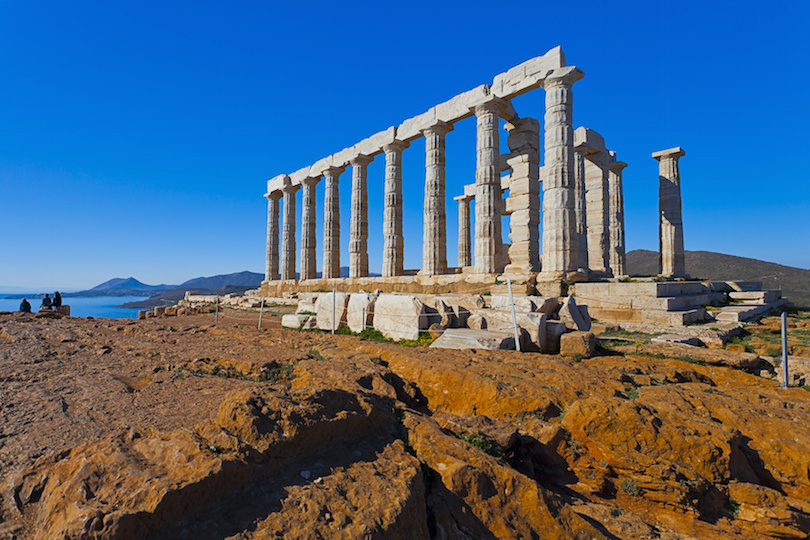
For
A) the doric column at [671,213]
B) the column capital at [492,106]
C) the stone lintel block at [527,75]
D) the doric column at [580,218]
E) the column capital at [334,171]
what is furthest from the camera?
the column capital at [334,171]

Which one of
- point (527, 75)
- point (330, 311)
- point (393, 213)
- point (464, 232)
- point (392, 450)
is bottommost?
point (392, 450)

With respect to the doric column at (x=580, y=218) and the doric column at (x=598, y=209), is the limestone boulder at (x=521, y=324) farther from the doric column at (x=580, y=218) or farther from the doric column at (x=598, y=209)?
the doric column at (x=598, y=209)

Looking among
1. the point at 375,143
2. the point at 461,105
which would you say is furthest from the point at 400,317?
the point at 375,143

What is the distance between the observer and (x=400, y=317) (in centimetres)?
959

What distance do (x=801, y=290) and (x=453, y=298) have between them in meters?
49.2

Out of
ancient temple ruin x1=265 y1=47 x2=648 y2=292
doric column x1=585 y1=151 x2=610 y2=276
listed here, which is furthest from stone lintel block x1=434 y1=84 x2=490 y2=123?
doric column x1=585 y1=151 x2=610 y2=276

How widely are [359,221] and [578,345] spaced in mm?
17562

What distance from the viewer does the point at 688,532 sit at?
11.3 feet

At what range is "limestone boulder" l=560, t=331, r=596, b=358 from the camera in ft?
25.0

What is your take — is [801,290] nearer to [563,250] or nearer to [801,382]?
[563,250]

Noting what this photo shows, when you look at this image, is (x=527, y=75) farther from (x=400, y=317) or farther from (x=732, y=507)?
(x=732, y=507)

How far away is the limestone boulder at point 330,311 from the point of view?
35.7 ft

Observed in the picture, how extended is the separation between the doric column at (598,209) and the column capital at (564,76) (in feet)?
23.8

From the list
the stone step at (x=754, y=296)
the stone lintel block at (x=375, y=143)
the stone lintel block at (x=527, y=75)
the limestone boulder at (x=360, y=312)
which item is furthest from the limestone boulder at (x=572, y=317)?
the stone lintel block at (x=375, y=143)
